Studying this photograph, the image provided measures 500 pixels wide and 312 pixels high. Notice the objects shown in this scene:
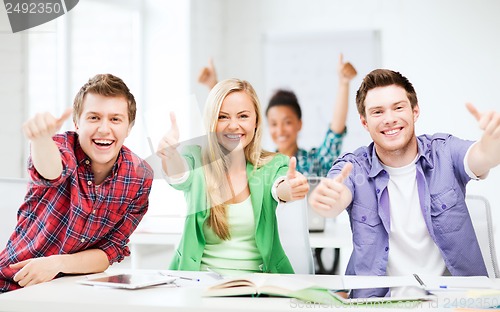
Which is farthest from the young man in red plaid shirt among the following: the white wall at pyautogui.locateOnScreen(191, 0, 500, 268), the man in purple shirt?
the white wall at pyautogui.locateOnScreen(191, 0, 500, 268)

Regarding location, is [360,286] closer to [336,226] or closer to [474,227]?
[474,227]

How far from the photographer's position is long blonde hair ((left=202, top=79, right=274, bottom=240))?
1756 mm

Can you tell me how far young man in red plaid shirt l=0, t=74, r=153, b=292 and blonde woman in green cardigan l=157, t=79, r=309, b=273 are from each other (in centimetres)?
13

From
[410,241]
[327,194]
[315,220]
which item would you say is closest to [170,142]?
[327,194]

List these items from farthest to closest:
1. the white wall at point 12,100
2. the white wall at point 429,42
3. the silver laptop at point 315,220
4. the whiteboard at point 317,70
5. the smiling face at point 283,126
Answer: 1. the whiteboard at point 317,70
2. the white wall at point 429,42
3. the smiling face at point 283,126
4. the white wall at point 12,100
5. the silver laptop at point 315,220

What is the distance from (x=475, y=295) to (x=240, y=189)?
0.79 meters

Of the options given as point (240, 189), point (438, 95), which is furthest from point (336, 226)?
point (438, 95)

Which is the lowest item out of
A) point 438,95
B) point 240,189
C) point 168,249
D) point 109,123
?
point 168,249

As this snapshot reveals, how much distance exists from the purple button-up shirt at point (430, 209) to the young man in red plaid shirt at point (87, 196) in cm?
54

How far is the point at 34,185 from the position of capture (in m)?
1.62

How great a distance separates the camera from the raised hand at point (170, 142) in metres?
1.59

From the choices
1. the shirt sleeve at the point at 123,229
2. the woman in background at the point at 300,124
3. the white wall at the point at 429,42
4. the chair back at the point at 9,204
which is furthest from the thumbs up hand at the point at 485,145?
the white wall at the point at 429,42

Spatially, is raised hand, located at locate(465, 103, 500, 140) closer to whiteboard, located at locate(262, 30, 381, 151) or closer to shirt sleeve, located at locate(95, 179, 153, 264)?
shirt sleeve, located at locate(95, 179, 153, 264)

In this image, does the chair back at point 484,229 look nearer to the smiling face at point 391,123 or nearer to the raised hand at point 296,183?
the smiling face at point 391,123
